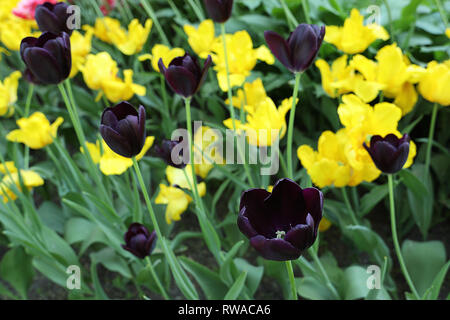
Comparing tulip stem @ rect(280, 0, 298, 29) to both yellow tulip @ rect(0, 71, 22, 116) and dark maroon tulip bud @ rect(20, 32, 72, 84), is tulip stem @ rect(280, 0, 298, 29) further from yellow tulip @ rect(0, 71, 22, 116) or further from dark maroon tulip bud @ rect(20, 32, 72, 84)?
yellow tulip @ rect(0, 71, 22, 116)

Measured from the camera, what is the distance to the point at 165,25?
166cm

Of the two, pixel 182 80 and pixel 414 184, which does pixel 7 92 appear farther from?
pixel 414 184

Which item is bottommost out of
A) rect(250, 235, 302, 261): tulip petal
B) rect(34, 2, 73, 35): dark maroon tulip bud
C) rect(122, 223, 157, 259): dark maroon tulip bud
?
rect(122, 223, 157, 259): dark maroon tulip bud

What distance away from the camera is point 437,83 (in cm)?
85

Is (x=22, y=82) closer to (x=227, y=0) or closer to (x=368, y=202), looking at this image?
(x=227, y=0)

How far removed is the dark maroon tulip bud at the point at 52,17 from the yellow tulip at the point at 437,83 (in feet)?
2.05

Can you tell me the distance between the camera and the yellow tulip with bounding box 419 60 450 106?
84 cm

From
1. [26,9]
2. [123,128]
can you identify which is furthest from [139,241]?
[26,9]

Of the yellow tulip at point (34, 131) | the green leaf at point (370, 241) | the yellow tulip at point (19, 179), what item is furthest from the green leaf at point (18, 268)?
the green leaf at point (370, 241)

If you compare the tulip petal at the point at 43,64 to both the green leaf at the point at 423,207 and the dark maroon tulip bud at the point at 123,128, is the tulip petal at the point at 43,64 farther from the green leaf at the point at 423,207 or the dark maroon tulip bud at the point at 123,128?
the green leaf at the point at 423,207

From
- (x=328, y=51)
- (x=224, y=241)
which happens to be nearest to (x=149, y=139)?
(x=224, y=241)

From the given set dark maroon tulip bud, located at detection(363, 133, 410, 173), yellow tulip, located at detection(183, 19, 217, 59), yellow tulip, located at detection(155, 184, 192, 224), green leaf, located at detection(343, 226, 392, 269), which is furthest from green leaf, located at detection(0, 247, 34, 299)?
dark maroon tulip bud, located at detection(363, 133, 410, 173)

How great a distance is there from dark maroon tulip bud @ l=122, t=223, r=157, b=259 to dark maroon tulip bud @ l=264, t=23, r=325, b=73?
13.1 inches

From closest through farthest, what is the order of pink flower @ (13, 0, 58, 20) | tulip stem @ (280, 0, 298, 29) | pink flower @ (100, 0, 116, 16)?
tulip stem @ (280, 0, 298, 29)
pink flower @ (13, 0, 58, 20)
pink flower @ (100, 0, 116, 16)
